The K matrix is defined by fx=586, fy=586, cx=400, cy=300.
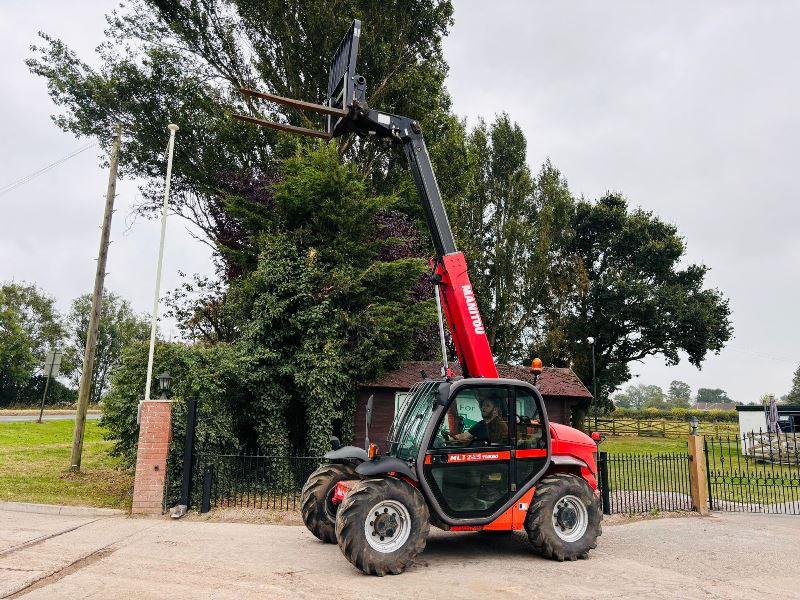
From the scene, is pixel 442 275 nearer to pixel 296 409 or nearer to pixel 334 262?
pixel 334 262

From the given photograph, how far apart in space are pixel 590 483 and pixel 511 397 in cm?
191

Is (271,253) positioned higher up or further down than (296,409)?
higher up

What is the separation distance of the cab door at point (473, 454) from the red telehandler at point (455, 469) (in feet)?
0.04

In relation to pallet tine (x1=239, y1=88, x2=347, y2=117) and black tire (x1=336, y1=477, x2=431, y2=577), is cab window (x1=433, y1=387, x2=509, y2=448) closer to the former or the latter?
black tire (x1=336, y1=477, x2=431, y2=577)

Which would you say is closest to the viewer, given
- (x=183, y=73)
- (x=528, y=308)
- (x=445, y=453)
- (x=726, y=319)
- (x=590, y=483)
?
(x=445, y=453)

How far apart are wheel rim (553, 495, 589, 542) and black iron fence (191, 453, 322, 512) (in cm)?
459

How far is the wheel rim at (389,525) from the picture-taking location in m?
6.73

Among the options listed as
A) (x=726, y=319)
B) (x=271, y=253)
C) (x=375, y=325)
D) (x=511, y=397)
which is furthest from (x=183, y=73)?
(x=726, y=319)

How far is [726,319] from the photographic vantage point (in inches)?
1564

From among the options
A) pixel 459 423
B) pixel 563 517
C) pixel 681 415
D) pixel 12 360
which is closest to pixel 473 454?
pixel 459 423

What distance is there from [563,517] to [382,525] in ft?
8.29

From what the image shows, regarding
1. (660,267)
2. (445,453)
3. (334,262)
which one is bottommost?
(445,453)

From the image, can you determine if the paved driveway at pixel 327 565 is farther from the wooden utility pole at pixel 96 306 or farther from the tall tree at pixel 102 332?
the tall tree at pixel 102 332

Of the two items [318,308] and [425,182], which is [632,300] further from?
[425,182]
